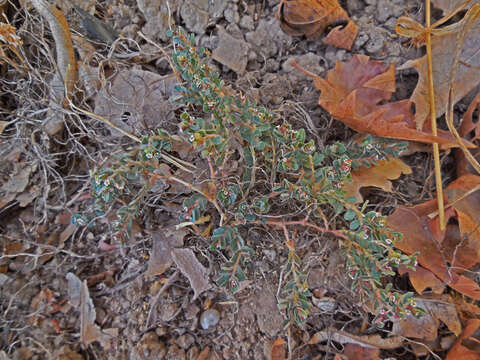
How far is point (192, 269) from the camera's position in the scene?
1.16 m

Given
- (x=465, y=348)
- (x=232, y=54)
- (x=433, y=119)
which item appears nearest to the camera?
(x=465, y=348)

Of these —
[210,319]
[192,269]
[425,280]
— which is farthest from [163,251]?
[425,280]

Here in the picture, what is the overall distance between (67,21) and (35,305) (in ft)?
3.59

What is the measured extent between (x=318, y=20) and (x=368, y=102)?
352 mm

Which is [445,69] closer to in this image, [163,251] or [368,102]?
[368,102]

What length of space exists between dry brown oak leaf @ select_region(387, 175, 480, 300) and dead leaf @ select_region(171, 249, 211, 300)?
2.10ft

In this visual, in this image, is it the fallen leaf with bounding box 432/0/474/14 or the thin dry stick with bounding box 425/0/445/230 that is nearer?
the thin dry stick with bounding box 425/0/445/230

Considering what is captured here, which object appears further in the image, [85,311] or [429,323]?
[85,311]

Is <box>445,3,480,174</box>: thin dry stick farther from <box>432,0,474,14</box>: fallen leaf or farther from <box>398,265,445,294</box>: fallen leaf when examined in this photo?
<box>398,265,445,294</box>: fallen leaf

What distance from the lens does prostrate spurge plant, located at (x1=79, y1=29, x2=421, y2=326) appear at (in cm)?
94

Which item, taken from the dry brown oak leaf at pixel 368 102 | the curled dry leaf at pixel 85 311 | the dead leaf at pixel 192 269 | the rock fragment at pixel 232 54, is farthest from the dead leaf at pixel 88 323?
the dry brown oak leaf at pixel 368 102

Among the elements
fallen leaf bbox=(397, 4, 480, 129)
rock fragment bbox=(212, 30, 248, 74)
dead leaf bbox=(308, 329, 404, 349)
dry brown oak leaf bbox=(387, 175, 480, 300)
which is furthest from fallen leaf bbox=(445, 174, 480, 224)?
rock fragment bbox=(212, 30, 248, 74)

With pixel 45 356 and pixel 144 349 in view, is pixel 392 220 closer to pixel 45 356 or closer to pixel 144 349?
pixel 144 349

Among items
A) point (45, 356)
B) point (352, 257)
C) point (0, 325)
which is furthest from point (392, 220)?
point (0, 325)
